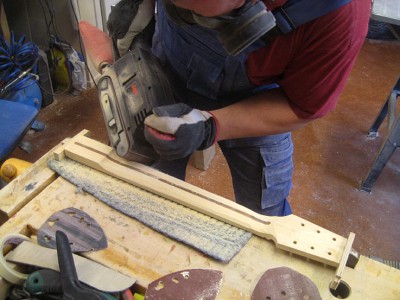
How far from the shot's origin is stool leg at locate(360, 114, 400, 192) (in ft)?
6.09

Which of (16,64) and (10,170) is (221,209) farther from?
(16,64)

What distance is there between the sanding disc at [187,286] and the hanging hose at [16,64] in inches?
67.0

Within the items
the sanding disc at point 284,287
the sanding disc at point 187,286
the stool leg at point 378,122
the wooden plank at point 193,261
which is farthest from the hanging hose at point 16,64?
the stool leg at point 378,122

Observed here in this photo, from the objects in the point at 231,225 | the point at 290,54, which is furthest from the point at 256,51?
the point at 231,225

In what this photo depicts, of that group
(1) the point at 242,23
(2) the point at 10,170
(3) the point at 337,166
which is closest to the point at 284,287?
(1) the point at 242,23

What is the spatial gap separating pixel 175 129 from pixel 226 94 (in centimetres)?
28

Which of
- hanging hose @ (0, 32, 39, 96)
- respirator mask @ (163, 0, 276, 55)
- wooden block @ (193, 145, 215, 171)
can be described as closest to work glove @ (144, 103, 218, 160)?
respirator mask @ (163, 0, 276, 55)

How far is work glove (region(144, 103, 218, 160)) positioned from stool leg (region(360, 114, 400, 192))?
47.4 inches

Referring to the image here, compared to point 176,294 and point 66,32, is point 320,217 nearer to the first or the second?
point 176,294

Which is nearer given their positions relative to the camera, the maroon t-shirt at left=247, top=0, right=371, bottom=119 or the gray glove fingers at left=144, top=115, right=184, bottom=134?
the maroon t-shirt at left=247, top=0, right=371, bottom=119

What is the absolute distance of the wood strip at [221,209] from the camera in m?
0.87

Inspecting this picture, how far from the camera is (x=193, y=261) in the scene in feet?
2.82

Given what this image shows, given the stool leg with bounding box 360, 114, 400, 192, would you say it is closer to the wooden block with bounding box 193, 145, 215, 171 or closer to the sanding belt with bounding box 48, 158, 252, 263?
the wooden block with bounding box 193, 145, 215, 171

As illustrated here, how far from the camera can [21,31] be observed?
2.50 meters
